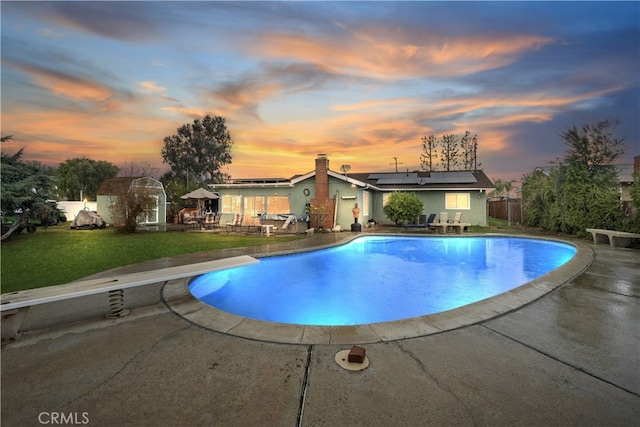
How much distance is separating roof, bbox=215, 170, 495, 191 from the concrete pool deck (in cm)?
1374

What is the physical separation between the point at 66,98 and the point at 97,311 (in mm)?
14104

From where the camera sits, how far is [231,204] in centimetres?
1919

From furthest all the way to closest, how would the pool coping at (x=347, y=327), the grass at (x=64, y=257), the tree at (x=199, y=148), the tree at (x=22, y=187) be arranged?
1. the tree at (x=199, y=148)
2. the tree at (x=22, y=187)
3. the grass at (x=64, y=257)
4. the pool coping at (x=347, y=327)

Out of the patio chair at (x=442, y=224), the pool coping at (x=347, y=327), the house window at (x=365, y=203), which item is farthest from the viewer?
the house window at (x=365, y=203)

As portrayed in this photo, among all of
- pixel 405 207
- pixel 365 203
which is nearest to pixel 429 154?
pixel 365 203

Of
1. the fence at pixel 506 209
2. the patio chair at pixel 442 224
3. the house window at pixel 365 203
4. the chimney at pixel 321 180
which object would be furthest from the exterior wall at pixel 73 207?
the fence at pixel 506 209

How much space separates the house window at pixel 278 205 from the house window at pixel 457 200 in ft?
35.3

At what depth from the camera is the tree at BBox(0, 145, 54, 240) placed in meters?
10.6

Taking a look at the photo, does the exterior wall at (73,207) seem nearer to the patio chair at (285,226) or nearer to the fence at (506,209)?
the patio chair at (285,226)

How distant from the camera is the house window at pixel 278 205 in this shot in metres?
18.1

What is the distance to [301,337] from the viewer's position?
320 centimetres

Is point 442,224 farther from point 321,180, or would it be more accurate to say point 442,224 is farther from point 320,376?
point 320,376

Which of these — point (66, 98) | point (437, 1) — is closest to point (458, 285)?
point (437, 1)

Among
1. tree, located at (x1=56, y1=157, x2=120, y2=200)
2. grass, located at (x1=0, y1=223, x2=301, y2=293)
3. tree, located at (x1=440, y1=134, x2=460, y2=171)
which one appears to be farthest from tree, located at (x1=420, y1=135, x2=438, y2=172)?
tree, located at (x1=56, y1=157, x2=120, y2=200)
